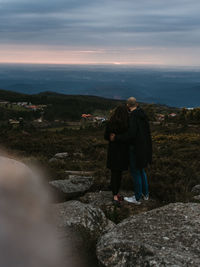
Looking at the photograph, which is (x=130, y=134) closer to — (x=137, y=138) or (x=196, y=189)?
(x=137, y=138)

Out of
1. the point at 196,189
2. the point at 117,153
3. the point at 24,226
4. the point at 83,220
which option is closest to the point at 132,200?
the point at 117,153

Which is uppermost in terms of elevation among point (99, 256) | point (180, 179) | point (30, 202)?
point (30, 202)

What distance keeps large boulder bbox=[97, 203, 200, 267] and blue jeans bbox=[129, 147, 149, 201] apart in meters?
1.56

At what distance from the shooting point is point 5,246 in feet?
12.1

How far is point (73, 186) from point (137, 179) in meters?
1.77

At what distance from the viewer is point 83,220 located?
4.57 metres

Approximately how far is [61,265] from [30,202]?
4.77 ft

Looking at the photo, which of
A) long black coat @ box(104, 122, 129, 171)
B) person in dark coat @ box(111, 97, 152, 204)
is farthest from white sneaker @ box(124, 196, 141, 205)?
long black coat @ box(104, 122, 129, 171)

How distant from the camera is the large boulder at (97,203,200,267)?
11.1ft

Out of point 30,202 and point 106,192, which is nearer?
point 30,202

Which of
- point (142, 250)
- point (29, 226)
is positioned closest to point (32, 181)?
point (29, 226)

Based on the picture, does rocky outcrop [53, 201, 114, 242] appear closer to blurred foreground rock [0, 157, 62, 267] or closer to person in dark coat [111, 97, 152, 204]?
blurred foreground rock [0, 157, 62, 267]

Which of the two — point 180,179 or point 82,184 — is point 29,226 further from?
point 180,179

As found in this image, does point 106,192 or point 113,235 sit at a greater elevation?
point 113,235
